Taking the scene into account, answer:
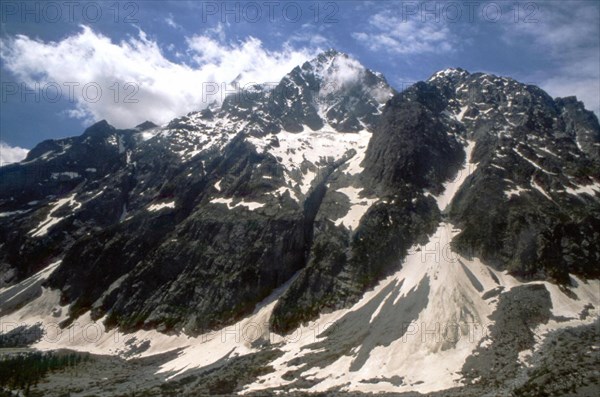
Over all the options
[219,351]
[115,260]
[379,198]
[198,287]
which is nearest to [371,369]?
[219,351]

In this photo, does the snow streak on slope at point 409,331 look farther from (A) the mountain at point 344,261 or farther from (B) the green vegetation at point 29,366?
(B) the green vegetation at point 29,366

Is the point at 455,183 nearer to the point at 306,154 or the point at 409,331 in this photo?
the point at 306,154

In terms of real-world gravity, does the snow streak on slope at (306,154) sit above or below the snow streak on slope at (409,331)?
above

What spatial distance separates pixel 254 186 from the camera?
147625mm

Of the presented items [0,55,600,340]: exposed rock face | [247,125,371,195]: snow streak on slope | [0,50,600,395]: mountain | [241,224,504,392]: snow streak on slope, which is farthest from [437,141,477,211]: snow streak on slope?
[247,125,371,195]: snow streak on slope

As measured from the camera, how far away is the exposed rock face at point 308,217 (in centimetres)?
10638

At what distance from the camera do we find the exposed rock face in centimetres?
10638

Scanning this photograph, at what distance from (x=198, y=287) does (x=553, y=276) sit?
8269 centimetres

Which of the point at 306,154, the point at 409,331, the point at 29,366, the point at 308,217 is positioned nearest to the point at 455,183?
the point at 308,217

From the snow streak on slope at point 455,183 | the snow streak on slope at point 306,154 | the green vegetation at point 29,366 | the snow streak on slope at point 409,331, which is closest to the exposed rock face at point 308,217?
the snow streak on slope at point 306,154

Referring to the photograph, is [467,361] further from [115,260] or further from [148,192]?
[148,192]

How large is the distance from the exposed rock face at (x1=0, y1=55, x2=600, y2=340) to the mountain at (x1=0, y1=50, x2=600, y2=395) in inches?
23.2

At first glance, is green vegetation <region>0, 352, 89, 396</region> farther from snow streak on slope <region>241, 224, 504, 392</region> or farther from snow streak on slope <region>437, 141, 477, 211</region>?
snow streak on slope <region>437, 141, 477, 211</region>

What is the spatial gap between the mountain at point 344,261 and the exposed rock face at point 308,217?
59cm
